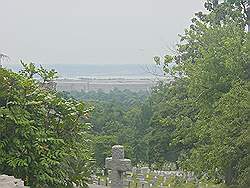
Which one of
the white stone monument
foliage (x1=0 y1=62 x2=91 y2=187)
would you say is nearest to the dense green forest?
foliage (x1=0 y1=62 x2=91 y2=187)

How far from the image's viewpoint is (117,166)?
11.9 meters

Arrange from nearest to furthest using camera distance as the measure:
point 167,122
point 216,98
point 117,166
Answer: point 117,166
point 216,98
point 167,122

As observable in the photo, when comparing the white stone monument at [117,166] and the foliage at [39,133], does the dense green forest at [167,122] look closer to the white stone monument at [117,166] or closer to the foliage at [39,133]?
the foliage at [39,133]

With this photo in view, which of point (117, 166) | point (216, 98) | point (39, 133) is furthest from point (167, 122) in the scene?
point (39, 133)

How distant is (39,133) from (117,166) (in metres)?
3.90

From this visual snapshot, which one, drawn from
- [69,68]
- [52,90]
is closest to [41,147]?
[52,90]

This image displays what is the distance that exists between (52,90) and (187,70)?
45.7 feet

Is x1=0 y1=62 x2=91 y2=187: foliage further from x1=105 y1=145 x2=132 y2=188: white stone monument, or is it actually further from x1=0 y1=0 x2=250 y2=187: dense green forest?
x1=105 y1=145 x2=132 y2=188: white stone monument

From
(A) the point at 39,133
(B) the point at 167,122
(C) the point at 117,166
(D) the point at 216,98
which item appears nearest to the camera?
(A) the point at 39,133

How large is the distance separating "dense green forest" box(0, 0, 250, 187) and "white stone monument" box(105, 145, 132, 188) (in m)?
0.40

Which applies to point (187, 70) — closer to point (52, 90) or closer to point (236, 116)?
point (236, 116)

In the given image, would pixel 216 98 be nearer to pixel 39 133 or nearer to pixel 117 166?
pixel 117 166

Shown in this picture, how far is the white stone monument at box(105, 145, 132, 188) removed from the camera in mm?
11859

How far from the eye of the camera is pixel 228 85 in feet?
63.3
